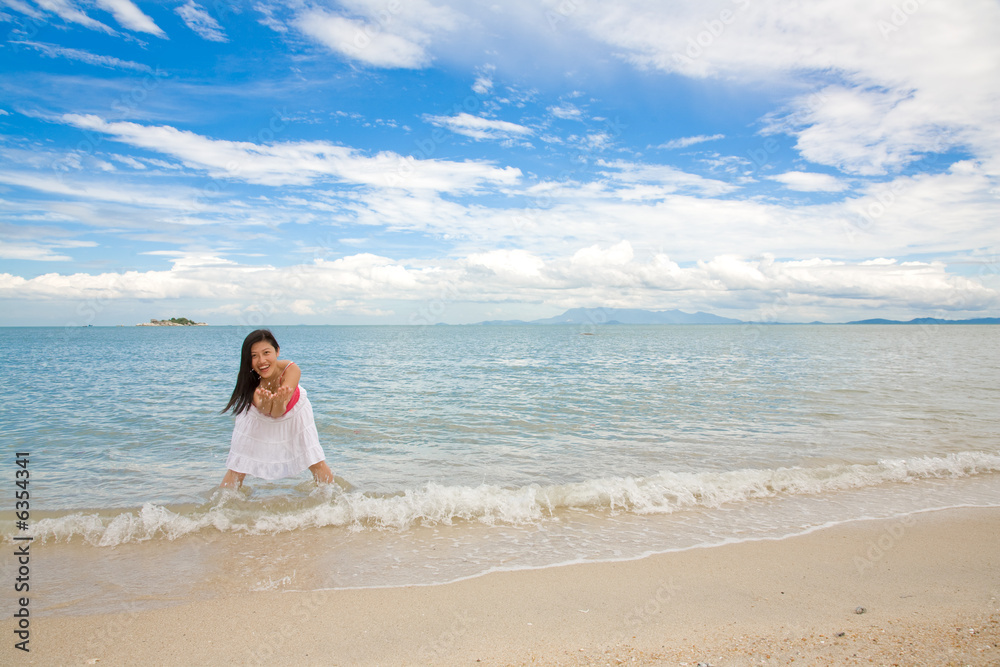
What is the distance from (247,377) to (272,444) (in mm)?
1069

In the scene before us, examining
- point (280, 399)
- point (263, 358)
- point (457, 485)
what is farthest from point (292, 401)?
point (457, 485)

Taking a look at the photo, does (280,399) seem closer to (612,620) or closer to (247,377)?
(247,377)

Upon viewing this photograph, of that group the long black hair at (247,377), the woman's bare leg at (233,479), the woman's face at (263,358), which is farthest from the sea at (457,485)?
the woman's face at (263,358)

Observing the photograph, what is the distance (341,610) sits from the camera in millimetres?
4484

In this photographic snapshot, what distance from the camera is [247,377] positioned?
6.34m

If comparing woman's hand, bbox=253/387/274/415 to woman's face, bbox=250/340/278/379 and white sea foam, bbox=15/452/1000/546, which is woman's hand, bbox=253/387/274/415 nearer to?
woman's face, bbox=250/340/278/379

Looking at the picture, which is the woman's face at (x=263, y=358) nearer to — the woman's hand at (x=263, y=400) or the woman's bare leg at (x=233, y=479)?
the woman's hand at (x=263, y=400)

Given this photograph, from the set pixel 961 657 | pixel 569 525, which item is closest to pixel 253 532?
pixel 569 525

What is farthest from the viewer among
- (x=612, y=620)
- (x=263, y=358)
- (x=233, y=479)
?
(x=233, y=479)

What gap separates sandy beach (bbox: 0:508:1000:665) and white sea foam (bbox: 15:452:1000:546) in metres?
1.84

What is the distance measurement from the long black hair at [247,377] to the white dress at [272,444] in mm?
192

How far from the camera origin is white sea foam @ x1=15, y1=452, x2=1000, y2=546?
21.1ft

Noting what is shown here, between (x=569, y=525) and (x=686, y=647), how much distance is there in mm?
2933

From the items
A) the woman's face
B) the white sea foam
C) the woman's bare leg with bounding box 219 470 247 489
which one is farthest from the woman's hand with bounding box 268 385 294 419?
the white sea foam
